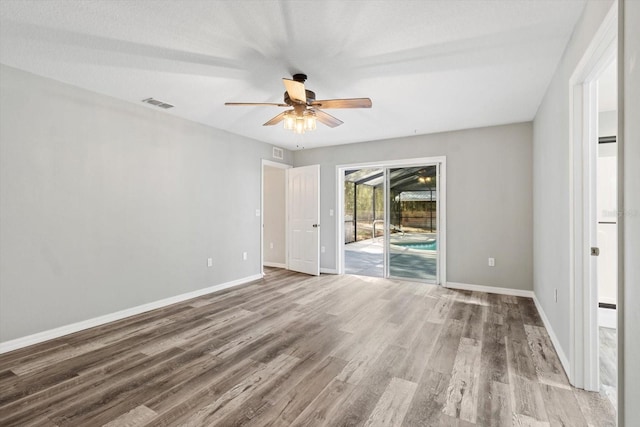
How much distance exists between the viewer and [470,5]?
6.23ft

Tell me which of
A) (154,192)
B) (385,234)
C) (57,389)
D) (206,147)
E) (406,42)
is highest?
(406,42)

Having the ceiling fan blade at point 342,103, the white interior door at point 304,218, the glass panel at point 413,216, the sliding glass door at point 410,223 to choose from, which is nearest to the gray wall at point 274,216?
the white interior door at point 304,218

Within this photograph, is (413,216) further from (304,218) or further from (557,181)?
(557,181)

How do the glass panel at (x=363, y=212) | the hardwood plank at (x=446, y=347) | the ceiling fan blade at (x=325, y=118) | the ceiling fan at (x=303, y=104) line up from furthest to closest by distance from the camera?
the glass panel at (x=363, y=212), the ceiling fan blade at (x=325, y=118), the ceiling fan at (x=303, y=104), the hardwood plank at (x=446, y=347)

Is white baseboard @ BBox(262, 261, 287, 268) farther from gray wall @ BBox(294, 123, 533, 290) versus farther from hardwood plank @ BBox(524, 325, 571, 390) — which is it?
hardwood plank @ BBox(524, 325, 571, 390)

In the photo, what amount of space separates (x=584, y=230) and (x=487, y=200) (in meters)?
2.66

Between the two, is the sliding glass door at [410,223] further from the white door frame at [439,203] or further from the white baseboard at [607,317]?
the white baseboard at [607,317]

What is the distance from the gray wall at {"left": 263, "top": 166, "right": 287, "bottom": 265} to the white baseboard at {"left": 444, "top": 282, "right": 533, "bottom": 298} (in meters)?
3.39

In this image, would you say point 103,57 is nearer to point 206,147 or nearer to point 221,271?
point 206,147

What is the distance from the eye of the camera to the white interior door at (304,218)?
567cm

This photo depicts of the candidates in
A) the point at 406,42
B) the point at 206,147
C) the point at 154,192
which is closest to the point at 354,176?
the point at 206,147

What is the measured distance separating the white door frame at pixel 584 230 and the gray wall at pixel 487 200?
2.49 m

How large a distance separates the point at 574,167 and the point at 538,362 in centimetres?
156

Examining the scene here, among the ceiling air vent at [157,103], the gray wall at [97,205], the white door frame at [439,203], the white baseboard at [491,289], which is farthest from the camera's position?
the white door frame at [439,203]
